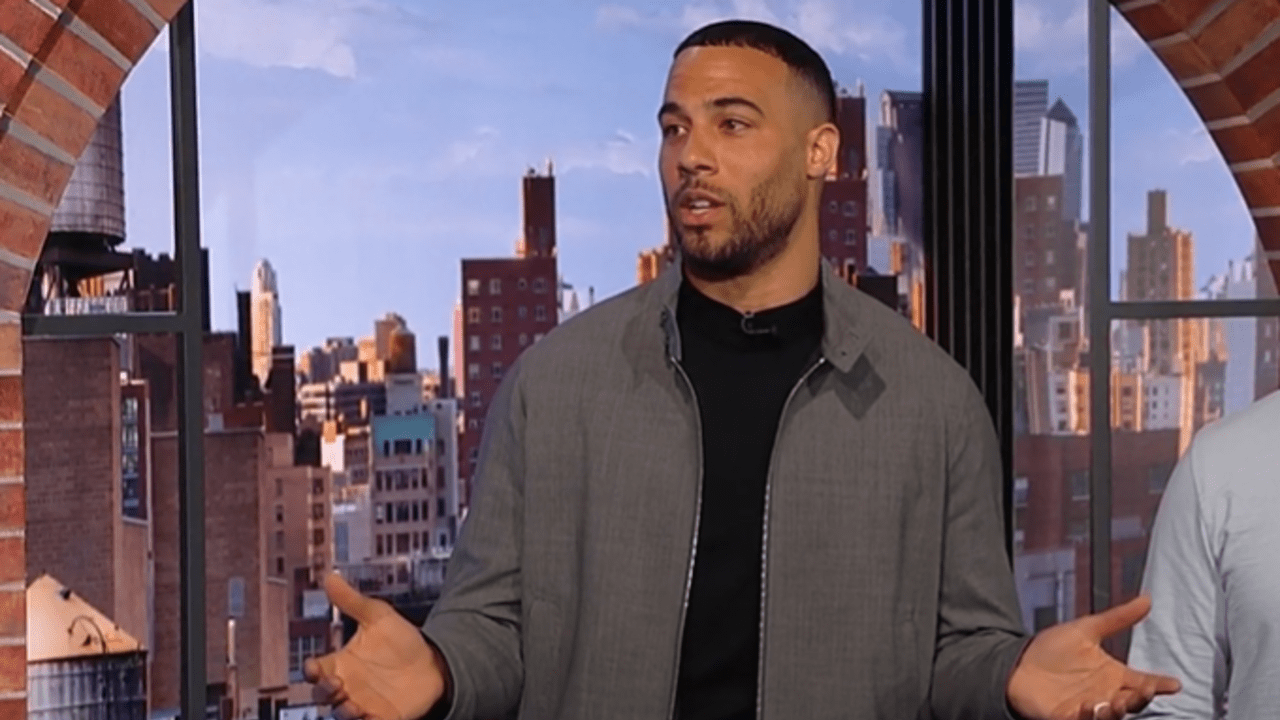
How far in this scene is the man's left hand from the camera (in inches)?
48.1

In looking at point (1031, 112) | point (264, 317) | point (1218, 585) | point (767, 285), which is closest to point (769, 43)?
point (767, 285)

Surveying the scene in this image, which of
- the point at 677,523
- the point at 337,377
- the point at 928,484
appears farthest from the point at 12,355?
the point at 337,377

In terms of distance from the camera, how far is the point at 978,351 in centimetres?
251

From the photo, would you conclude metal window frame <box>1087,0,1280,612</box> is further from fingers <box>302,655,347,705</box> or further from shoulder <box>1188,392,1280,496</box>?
fingers <box>302,655,347,705</box>

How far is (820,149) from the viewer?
153cm

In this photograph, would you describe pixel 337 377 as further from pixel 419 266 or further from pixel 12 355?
pixel 12 355

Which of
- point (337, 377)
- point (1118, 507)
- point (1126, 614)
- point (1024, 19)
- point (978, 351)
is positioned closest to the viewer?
point (1126, 614)

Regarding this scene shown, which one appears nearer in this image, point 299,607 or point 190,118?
point 190,118

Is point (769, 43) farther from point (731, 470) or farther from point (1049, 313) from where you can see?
point (1049, 313)

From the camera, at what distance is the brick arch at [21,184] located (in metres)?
1.74

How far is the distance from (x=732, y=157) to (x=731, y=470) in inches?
12.0

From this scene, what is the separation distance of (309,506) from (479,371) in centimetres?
49

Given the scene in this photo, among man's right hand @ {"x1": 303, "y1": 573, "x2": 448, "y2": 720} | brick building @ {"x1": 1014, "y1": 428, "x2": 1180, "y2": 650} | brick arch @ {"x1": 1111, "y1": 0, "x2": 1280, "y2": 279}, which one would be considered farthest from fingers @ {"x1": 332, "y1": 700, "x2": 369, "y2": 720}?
brick building @ {"x1": 1014, "y1": 428, "x2": 1180, "y2": 650}

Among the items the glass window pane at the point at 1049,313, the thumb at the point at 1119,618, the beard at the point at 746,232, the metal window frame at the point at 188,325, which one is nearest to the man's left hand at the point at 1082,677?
the thumb at the point at 1119,618
